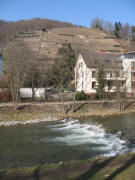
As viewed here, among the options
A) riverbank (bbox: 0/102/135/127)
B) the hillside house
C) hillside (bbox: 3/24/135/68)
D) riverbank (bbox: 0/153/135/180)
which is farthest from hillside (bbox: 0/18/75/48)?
riverbank (bbox: 0/153/135/180)

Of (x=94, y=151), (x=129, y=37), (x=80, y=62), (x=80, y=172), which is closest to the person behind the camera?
(x=80, y=172)

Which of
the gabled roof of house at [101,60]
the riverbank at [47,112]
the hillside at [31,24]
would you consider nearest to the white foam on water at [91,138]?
the riverbank at [47,112]

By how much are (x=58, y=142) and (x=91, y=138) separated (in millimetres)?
2620

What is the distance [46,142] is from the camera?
1396 cm

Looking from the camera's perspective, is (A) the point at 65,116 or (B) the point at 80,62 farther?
(B) the point at 80,62

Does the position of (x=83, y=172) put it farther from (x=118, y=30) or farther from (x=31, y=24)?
(x=31, y=24)

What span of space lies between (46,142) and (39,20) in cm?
11716

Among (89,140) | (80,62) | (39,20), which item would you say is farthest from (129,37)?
(89,140)

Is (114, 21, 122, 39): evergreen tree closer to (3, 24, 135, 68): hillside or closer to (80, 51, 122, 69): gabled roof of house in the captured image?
(3, 24, 135, 68): hillside

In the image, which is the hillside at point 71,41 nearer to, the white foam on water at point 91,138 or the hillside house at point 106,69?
the hillside house at point 106,69

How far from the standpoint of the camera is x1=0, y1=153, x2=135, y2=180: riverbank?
7.34m

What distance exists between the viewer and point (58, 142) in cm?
1388

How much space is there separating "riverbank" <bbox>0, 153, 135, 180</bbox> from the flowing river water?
171 cm

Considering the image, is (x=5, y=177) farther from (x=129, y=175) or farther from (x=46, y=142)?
(x=46, y=142)
